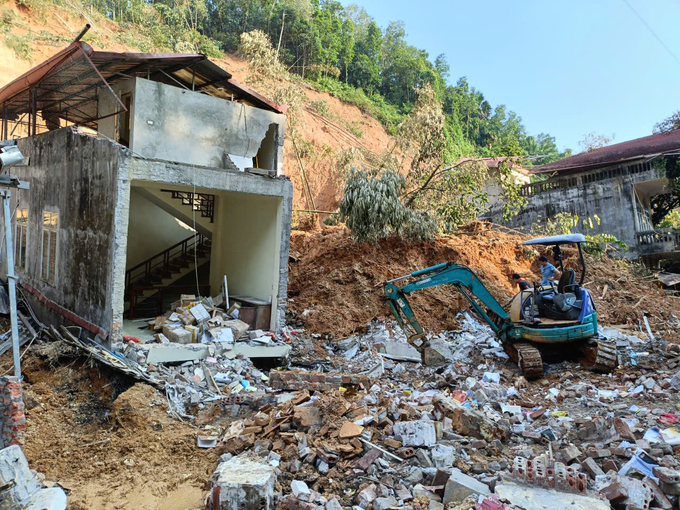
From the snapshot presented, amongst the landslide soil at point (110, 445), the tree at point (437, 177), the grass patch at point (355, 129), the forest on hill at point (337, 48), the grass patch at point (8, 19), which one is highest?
the forest on hill at point (337, 48)

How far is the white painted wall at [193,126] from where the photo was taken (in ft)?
34.5

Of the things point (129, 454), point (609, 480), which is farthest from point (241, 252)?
point (609, 480)

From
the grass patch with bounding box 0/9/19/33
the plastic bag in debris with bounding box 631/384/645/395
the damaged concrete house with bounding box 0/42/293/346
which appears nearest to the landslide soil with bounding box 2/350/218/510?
the damaged concrete house with bounding box 0/42/293/346

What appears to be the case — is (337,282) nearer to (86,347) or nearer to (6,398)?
(86,347)

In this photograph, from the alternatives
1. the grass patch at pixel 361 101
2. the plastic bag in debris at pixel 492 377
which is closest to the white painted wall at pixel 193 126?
the plastic bag in debris at pixel 492 377

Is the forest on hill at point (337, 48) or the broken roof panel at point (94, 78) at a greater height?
the forest on hill at point (337, 48)

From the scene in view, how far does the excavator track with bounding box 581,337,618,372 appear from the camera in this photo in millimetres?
8977

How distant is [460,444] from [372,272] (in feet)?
28.3

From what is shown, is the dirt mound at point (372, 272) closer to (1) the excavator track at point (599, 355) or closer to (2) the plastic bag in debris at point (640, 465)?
(1) the excavator track at point (599, 355)

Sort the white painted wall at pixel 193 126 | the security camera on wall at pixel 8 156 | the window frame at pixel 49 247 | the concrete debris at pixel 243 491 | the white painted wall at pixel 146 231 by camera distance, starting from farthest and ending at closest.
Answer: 1. the white painted wall at pixel 146 231
2. the window frame at pixel 49 247
3. the white painted wall at pixel 193 126
4. the security camera on wall at pixel 8 156
5. the concrete debris at pixel 243 491

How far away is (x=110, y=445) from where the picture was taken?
6.61m

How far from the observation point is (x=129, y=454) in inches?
248

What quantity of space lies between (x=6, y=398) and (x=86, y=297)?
4615 millimetres

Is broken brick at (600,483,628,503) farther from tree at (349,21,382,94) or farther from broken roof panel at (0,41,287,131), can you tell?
tree at (349,21,382,94)
